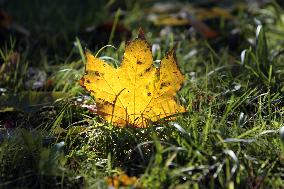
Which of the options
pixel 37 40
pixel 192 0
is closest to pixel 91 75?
pixel 37 40

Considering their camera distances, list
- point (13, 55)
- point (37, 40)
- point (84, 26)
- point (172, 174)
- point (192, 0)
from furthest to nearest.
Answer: point (192, 0) < point (84, 26) < point (37, 40) < point (13, 55) < point (172, 174)

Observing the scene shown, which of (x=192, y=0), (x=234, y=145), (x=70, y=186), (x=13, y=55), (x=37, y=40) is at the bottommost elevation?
(x=70, y=186)

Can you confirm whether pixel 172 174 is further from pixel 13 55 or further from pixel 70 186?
pixel 13 55

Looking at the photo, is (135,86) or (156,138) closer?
(156,138)

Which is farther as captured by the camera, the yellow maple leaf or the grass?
the yellow maple leaf

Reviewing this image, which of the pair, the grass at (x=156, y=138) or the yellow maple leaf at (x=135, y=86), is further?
the yellow maple leaf at (x=135, y=86)

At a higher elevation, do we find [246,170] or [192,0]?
[192,0]

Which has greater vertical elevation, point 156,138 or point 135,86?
point 135,86

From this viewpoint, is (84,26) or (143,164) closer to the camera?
(143,164)
